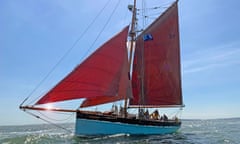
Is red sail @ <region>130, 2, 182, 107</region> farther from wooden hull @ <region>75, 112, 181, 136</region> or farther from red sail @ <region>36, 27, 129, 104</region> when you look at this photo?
red sail @ <region>36, 27, 129, 104</region>

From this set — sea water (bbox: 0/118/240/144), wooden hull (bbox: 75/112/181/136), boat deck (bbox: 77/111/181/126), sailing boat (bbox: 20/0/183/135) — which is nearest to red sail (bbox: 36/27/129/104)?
sailing boat (bbox: 20/0/183/135)

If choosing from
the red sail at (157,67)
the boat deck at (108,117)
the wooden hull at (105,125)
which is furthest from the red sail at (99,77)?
the red sail at (157,67)

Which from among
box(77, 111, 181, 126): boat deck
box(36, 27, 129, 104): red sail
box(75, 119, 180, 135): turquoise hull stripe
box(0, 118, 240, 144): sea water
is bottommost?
box(0, 118, 240, 144): sea water

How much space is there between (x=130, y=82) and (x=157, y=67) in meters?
5.90

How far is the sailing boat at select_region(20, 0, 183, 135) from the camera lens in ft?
73.9

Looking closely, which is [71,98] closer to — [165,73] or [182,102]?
[165,73]

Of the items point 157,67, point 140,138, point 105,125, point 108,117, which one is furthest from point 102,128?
point 157,67

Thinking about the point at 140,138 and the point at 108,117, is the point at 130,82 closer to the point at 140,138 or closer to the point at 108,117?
the point at 108,117

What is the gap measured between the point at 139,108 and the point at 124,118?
5.17m

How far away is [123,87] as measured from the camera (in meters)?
25.0

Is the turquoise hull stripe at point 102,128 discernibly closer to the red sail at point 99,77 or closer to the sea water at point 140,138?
the sea water at point 140,138

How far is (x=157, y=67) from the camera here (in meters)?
31.8

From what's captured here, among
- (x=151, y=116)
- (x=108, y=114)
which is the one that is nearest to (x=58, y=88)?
(x=108, y=114)

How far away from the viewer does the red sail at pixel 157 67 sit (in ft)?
102
